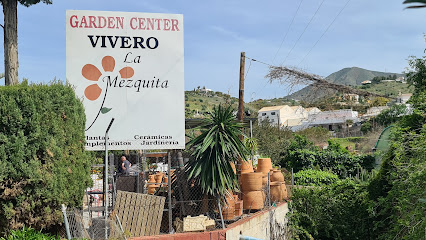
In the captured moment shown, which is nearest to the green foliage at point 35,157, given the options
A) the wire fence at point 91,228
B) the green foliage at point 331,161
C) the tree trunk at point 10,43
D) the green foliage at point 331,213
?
the wire fence at point 91,228

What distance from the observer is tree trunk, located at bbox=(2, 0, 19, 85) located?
38.8 feet

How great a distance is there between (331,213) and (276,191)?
2.37 metres

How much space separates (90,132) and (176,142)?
2118 millimetres

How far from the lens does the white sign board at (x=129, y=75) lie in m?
10.9

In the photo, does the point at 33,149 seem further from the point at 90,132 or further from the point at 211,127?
the point at 211,127

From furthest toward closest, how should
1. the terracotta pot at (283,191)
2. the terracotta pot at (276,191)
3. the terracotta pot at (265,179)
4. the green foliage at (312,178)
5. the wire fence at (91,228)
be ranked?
the green foliage at (312,178), the terracotta pot at (283,191), the terracotta pot at (276,191), the terracotta pot at (265,179), the wire fence at (91,228)

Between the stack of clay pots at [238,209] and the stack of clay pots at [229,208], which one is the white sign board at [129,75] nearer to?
the stack of clay pots at [229,208]

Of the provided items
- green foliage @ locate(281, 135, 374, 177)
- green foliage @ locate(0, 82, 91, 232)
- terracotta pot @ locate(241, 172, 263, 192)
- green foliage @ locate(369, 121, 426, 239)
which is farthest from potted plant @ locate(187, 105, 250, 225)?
green foliage @ locate(281, 135, 374, 177)

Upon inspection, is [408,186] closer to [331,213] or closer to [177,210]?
[177,210]

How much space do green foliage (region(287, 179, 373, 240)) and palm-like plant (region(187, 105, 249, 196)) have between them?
5.21 m

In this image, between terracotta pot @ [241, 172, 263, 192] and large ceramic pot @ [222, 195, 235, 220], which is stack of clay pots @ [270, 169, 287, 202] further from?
large ceramic pot @ [222, 195, 235, 220]

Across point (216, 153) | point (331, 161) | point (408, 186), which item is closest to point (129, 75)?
point (216, 153)

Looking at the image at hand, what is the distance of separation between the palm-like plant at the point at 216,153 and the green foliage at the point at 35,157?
10.1 feet

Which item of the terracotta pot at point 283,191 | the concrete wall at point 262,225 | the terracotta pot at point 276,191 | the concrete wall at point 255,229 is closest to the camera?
the concrete wall at point 255,229
